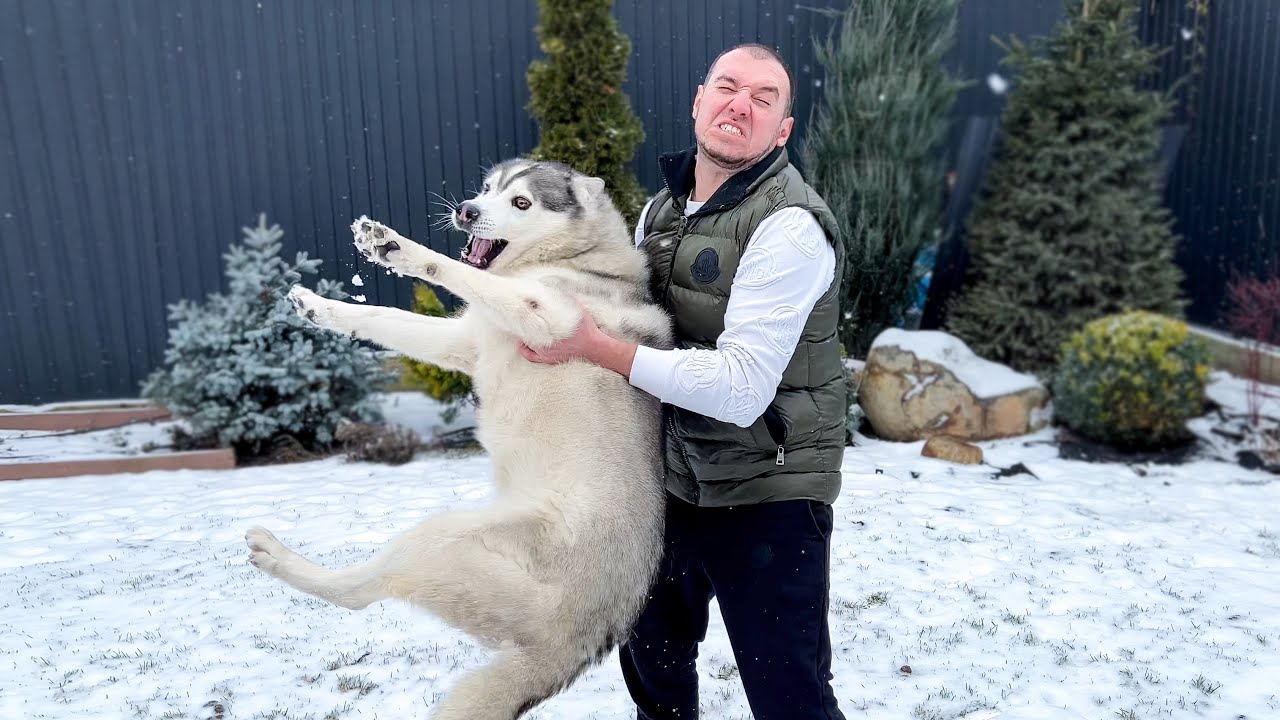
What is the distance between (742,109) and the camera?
242cm

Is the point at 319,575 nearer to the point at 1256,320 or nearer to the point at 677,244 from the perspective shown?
the point at 677,244

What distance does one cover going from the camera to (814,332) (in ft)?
7.91

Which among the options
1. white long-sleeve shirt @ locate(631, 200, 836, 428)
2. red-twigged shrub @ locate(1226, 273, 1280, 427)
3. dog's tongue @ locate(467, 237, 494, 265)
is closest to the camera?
white long-sleeve shirt @ locate(631, 200, 836, 428)

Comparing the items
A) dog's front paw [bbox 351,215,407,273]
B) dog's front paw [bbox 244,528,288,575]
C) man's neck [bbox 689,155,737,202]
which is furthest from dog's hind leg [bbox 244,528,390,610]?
man's neck [bbox 689,155,737,202]

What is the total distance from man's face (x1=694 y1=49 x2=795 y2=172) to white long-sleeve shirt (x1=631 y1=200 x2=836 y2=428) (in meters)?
0.28

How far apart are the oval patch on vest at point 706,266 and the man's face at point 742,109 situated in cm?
25

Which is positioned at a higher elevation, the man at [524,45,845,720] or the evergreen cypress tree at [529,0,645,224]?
the evergreen cypress tree at [529,0,645,224]

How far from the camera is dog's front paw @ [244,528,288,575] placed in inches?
101

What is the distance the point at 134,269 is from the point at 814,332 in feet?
22.2

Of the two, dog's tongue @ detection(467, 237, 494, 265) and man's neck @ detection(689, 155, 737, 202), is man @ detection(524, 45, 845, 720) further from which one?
dog's tongue @ detection(467, 237, 494, 265)

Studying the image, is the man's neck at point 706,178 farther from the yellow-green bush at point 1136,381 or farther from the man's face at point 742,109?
the yellow-green bush at point 1136,381

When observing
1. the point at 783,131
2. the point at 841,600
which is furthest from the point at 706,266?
the point at 841,600

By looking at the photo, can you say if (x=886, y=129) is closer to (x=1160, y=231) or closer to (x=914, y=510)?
(x=1160, y=231)

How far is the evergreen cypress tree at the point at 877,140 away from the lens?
755 centimetres
